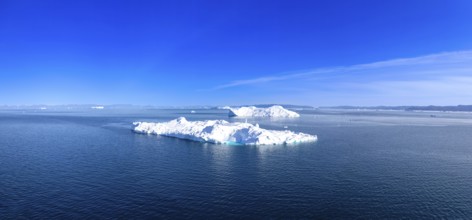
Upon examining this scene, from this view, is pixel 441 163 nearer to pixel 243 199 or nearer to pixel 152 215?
pixel 243 199

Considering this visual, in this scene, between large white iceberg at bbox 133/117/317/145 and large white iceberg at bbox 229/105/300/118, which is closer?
large white iceberg at bbox 133/117/317/145

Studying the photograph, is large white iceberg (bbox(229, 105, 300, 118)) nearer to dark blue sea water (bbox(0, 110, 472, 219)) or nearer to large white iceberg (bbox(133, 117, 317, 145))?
large white iceberg (bbox(133, 117, 317, 145))

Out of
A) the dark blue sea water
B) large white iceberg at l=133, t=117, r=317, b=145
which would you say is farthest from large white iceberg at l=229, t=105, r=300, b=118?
the dark blue sea water

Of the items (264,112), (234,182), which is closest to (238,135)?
(234,182)

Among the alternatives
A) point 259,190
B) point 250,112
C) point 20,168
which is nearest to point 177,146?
point 20,168

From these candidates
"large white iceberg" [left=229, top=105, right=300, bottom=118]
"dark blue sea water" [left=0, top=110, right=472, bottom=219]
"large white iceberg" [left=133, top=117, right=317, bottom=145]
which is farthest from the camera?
"large white iceberg" [left=229, top=105, right=300, bottom=118]

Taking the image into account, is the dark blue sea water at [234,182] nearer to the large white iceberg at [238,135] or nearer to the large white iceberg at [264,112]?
the large white iceberg at [238,135]

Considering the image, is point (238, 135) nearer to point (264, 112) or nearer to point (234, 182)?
point (234, 182)

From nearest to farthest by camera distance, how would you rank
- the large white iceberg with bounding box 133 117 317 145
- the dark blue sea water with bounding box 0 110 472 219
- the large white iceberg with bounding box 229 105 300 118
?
the dark blue sea water with bounding box 0 110 472 219
the large white iceberg with bounding box 133 117 317 145
the large white iceberg with bounding box 229 105 300 118
